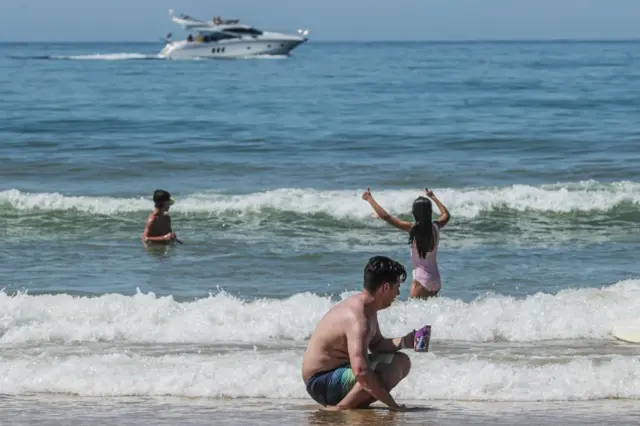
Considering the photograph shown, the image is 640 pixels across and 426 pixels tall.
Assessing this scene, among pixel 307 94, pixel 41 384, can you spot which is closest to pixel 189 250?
pixel 41 384

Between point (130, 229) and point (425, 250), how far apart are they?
7503 millimetres

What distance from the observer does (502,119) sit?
33625mm

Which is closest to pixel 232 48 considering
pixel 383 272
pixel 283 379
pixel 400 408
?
pixel 283 379

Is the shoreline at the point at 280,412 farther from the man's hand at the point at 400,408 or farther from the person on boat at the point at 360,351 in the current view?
the person on boat at the point at 360,351

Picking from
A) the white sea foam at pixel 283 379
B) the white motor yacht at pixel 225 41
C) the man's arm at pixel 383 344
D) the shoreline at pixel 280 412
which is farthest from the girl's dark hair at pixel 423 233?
the white motor yacht at pixel 225 41

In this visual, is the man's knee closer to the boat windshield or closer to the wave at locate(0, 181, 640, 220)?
the wave at locate(0, 181, 640, 220)

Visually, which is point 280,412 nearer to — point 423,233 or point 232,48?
point 423,233

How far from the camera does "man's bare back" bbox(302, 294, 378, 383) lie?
6.64 meters

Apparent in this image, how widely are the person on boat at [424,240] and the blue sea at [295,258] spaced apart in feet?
0.54

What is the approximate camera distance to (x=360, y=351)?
21.5ft

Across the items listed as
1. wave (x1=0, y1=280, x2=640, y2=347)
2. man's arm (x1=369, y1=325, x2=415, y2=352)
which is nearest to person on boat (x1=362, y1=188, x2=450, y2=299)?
wave (x1=0, y1=280, x2=640, y2=347)

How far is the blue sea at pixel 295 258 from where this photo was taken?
26.3ft

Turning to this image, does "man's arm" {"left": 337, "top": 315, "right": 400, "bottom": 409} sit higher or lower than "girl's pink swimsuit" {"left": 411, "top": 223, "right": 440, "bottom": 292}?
lower

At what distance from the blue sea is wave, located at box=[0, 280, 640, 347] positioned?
0.09 feet
